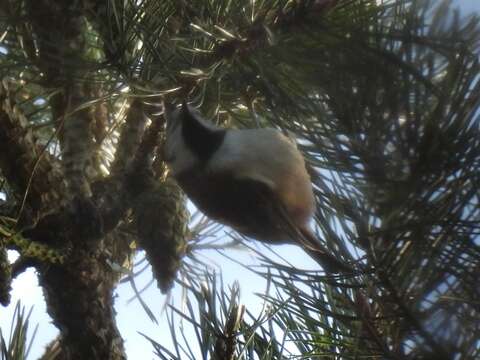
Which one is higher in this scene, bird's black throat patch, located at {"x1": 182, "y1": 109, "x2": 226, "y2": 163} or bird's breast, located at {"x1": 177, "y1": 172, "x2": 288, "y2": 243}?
bird's black throat patch, located at {"x1": 182, "y1": 109, "x2": 226, "y2": 163}

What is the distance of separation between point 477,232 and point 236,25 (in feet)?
1.27

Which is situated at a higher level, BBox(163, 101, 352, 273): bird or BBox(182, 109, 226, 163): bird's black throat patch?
BBox(182, 109, 226, 163): bird's black throat patch

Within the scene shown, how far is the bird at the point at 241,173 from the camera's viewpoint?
87 cm

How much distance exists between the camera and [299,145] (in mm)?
899

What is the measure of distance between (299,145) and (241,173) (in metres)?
0.08

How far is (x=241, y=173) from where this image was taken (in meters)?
0.91

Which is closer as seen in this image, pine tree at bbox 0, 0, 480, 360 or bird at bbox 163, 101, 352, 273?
pine tree at bbox 0, 0, 480, 360

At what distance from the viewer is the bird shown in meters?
0.87

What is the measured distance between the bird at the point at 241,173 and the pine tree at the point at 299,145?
3 centimetres

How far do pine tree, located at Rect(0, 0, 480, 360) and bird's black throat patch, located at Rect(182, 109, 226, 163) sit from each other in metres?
0.04

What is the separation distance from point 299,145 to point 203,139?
12 cm

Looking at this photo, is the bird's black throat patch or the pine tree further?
the bird's black throat patch

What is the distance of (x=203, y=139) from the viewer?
925mm

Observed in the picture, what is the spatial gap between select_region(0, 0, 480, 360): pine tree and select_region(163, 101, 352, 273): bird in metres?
0.03
